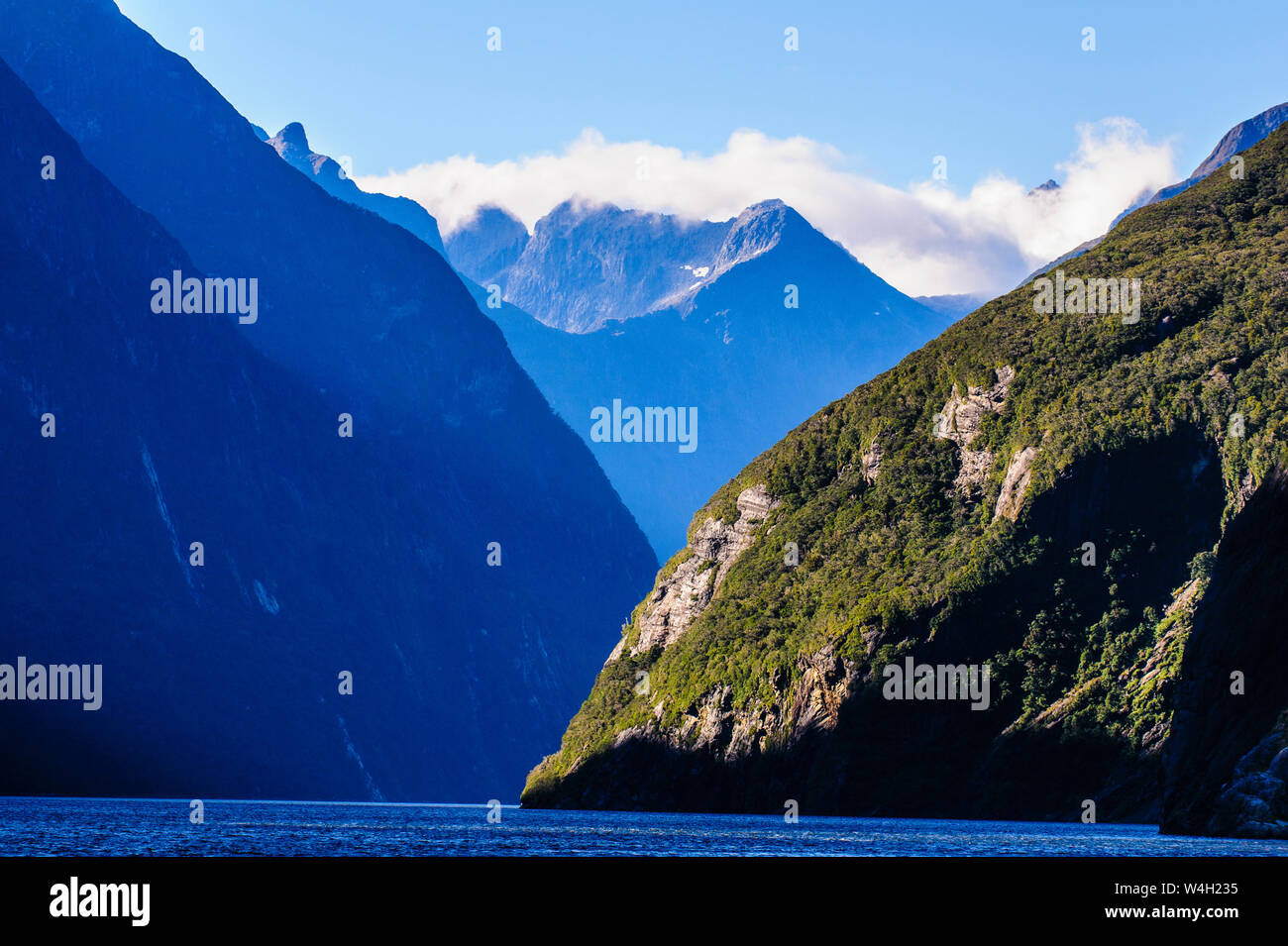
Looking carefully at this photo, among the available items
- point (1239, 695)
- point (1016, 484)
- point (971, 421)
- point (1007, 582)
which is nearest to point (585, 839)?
point (1239, 695)

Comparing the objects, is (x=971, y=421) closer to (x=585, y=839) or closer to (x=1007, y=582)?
(x=1007, y=582)

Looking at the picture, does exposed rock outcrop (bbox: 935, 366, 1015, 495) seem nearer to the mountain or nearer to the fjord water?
the mountain

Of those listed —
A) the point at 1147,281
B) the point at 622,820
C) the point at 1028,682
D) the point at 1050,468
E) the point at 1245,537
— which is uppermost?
the point at 1147,281

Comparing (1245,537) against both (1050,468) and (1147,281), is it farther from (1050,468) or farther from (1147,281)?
(1147,281)

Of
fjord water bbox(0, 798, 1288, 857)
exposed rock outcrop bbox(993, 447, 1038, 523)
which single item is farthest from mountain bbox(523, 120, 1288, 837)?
fjord water bbox(0, 798, 1288, 857)

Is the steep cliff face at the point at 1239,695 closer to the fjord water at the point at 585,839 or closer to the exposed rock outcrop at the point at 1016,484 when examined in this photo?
the fjord water at the point at 585,839
